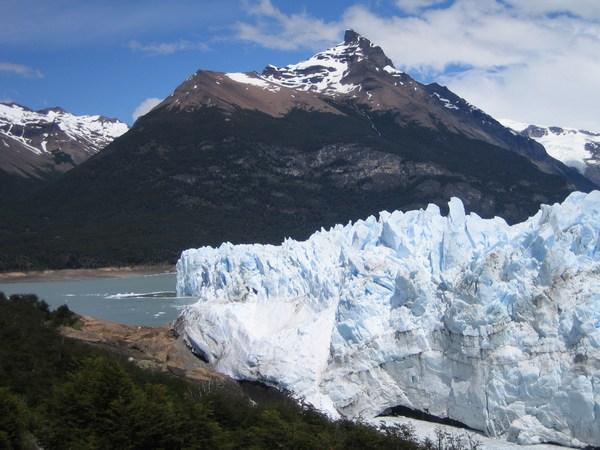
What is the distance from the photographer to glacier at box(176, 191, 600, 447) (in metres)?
18.8

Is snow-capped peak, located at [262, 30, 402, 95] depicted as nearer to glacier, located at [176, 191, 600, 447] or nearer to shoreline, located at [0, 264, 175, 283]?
shoreline, located at [0, 264, 175, 283]

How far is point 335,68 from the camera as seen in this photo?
187 metres

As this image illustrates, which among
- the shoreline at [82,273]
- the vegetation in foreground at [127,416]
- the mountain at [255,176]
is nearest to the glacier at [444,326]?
the vegetation in foreground at [127,416]

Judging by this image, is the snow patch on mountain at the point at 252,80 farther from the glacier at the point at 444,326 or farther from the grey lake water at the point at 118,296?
the glacier at the point at 444,326

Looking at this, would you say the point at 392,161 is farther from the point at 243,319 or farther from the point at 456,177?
the point at 243,319

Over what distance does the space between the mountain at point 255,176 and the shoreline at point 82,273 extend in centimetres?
121

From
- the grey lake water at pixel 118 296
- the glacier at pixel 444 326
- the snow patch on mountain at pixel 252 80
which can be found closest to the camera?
the glacier at pixel 444 326

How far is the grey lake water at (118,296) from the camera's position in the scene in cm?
4309

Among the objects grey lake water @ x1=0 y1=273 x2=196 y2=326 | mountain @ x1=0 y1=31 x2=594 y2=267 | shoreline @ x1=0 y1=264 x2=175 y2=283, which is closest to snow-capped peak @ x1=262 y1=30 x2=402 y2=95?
mountain @ x1=0 y1=31 x2=594 y2=267

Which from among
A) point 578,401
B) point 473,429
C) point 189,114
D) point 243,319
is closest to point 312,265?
point 243,319

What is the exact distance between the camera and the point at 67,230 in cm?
9844

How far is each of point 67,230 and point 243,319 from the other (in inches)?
2976

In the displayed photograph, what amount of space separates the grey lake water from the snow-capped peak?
320 ft

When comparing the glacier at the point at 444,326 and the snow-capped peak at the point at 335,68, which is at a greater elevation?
the snow-capped peak at the point at 335,68
